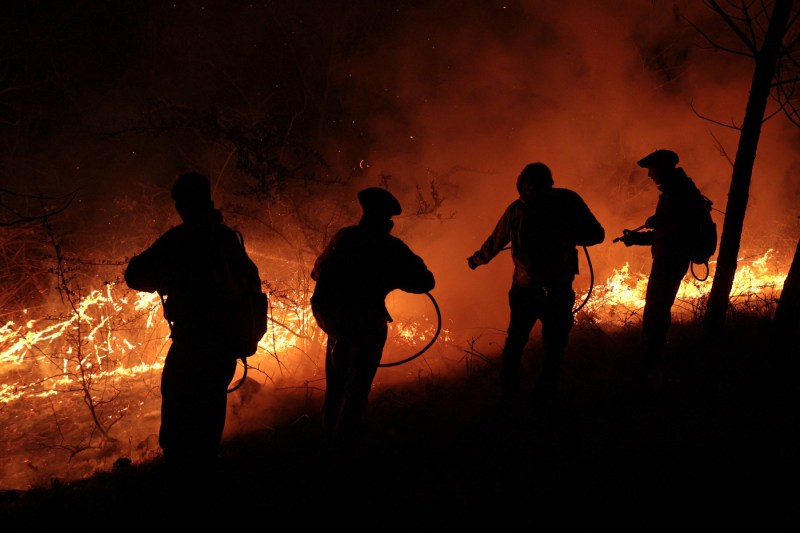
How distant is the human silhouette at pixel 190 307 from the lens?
251 cm

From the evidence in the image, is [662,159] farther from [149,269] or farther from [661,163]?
[149,269]

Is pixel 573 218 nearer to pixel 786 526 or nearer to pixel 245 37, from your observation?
pixel 786 526

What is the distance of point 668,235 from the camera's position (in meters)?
3.97

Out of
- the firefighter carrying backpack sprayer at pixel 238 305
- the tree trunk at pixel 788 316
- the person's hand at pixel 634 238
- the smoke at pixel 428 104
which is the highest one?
the smoke at pixel 428 104

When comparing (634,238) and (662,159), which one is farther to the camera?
(634,238)

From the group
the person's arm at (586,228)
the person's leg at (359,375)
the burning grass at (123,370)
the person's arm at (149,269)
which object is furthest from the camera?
the burning grass at (123,370)

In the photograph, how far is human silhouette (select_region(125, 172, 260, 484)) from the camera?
2.51 metres

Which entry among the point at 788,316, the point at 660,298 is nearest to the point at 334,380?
the point at 660,298

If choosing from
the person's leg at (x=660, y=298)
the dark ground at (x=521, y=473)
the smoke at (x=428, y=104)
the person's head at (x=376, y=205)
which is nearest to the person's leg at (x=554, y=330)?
the dark ground at (x=521, y=473)

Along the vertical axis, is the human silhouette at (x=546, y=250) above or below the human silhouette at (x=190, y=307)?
above

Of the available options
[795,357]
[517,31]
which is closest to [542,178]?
[795,357]

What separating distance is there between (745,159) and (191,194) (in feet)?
14.9

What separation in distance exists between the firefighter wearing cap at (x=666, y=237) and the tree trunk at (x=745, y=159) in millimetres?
578

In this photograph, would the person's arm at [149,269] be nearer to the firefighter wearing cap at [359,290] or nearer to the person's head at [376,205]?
the firefighter wearing cap at [359,290]
